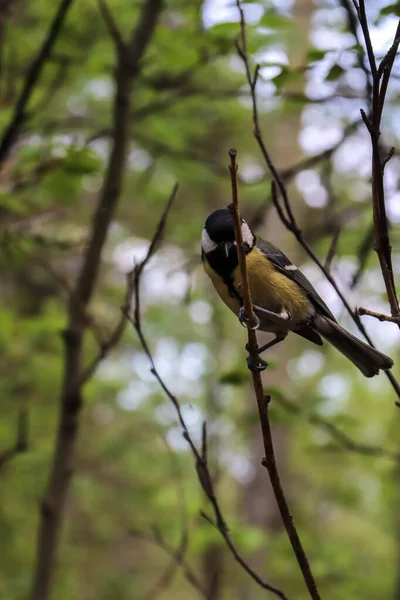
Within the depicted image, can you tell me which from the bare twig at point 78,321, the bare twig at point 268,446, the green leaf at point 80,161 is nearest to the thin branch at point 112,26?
the bare twig at point 78,321

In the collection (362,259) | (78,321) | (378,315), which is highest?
(362,259)

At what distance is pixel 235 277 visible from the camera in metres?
2.18

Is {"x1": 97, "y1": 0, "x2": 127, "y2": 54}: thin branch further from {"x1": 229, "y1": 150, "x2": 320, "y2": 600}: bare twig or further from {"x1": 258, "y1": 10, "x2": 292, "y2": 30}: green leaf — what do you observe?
{"x1": 229, "y1": 150, "x2": 320, "y2": 600}: bare twig

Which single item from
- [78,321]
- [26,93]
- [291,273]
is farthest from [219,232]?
[78,321]

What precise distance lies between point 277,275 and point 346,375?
7.54m

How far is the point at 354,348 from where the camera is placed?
8.27 ft

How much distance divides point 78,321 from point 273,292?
1245 mm

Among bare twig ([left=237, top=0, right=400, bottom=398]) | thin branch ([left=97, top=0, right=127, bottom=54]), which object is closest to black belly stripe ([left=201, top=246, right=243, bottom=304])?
bare twig ([left=237, top=0, right=400, bottom=398])

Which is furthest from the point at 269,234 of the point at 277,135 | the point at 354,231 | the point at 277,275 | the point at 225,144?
the point at 277,275

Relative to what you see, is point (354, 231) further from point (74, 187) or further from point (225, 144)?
point (225, 144)

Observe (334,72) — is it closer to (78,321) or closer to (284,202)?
(284,202)

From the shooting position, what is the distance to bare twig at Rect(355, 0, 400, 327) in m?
1.32

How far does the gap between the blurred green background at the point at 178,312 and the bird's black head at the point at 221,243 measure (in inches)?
11.6

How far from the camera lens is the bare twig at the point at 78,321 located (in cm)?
309
